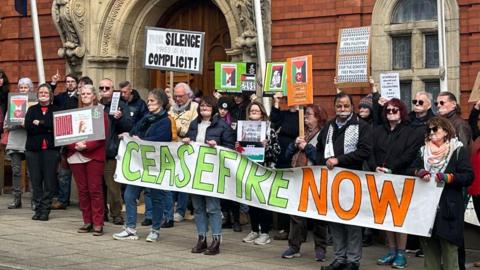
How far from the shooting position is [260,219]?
36.7 feet

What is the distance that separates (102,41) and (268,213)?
715 cm

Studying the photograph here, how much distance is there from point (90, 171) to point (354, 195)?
12.0ft

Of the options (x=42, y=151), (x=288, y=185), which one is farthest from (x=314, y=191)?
(x=42, y=151)

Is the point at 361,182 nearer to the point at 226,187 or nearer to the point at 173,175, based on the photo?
the point at 226,187

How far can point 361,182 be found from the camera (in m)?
9.14

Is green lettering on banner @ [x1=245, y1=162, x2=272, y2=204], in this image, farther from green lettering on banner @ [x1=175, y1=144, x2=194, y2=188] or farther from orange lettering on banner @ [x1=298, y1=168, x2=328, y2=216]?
green lettering on banner @ [x1=175, y1=144, x2=194, y2=188]

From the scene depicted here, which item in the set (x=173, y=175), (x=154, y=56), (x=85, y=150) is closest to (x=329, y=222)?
(x=173, y=175)

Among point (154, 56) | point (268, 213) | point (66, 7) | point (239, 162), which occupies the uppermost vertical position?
point (66, 7)

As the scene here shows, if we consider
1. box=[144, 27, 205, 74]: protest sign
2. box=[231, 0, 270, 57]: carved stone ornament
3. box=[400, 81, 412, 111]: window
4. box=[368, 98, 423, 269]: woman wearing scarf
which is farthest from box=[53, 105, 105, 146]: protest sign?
box=[400, 81, 412, 111]: window

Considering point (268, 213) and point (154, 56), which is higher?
point (154, 56)

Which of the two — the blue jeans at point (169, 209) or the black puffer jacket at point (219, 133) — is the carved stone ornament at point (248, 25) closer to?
the blue jeans at point (169, 209)

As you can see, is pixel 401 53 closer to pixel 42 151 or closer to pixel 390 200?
pixel 390 200

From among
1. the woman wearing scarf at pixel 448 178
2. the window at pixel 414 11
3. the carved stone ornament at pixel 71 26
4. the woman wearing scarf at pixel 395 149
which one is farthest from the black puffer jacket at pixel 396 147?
the carved stone ornament at pixel 71 26

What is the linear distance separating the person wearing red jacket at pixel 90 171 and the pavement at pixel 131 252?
0.28 meters
